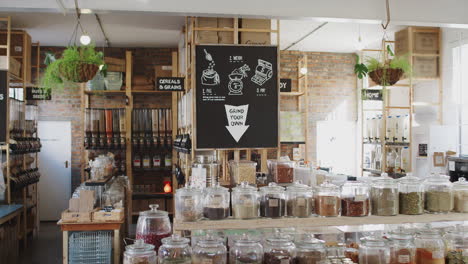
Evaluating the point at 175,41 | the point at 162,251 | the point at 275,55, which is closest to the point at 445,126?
the point at 275,55

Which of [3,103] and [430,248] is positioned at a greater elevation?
[3,103]

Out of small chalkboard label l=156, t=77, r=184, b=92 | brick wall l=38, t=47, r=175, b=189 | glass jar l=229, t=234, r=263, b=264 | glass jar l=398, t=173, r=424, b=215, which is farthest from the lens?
brick wall l=38, t=47, r=175, b=189

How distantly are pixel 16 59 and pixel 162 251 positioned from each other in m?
6.45

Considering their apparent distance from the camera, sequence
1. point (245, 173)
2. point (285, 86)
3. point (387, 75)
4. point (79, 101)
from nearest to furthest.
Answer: point (245, 173), point (387, 75), point (285, 86), point (79, 101)

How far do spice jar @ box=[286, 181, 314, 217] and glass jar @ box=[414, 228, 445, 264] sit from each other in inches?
32.1

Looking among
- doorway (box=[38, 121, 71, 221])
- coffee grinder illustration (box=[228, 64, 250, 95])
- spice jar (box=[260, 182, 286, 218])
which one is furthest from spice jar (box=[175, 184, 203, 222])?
doorway (box=[38, 121, 71, 221])

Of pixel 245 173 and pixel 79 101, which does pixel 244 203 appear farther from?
pixel 79 101

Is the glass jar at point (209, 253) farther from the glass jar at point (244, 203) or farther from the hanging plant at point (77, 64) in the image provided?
the hanging plant at point (77, 64)

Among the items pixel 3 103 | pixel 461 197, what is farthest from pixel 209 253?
pixel 3 103

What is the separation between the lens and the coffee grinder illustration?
A: 467 cm

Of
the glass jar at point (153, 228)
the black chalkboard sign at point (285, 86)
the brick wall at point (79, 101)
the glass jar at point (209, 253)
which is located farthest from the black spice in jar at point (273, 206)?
the brick wall at point (79, 101)

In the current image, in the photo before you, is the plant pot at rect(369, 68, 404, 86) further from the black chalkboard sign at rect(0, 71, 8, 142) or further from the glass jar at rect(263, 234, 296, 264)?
the black chalkboard sign at rect(0, 71, 8, 142)

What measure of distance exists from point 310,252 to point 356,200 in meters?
0.45

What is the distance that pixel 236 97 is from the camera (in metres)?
4.67
